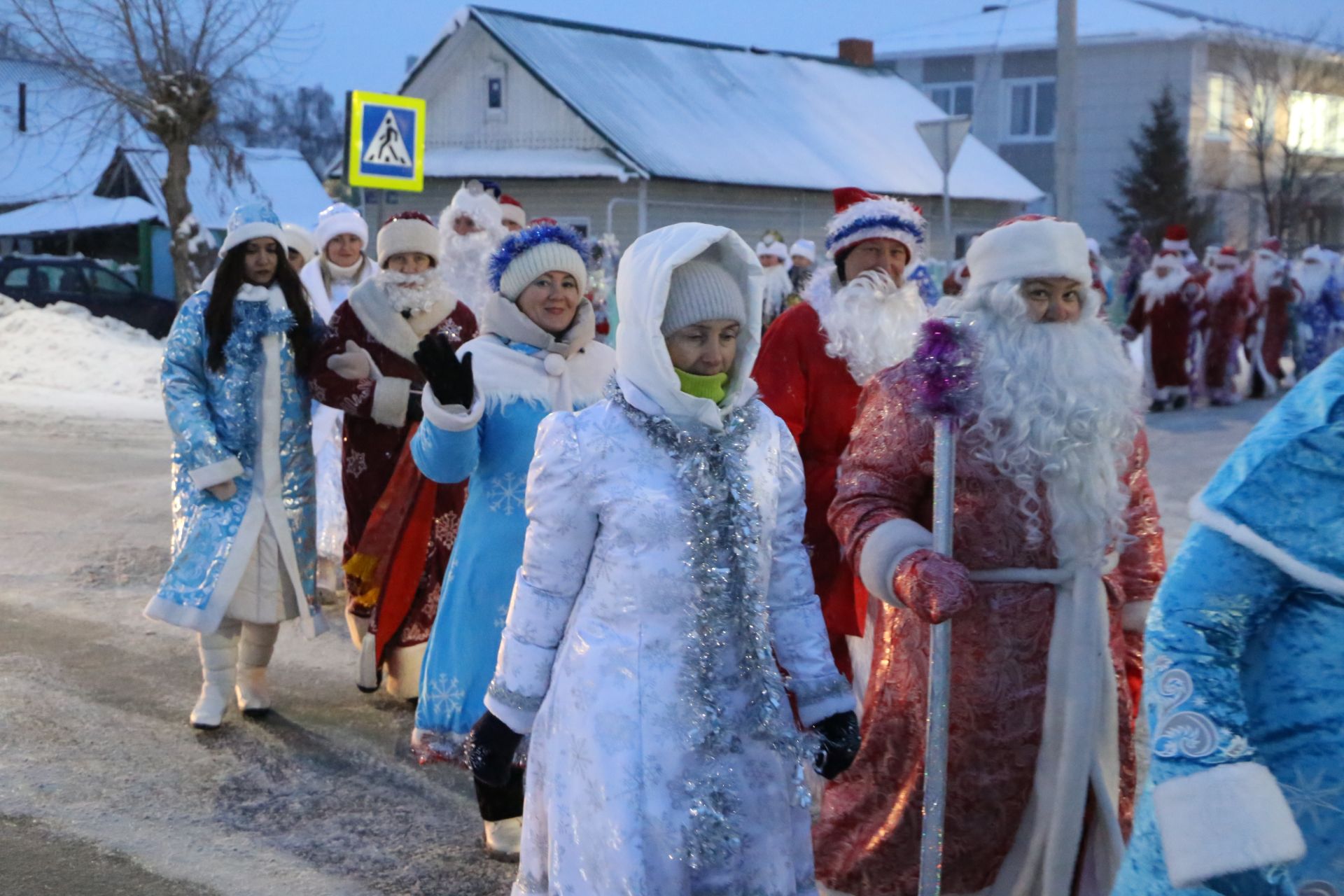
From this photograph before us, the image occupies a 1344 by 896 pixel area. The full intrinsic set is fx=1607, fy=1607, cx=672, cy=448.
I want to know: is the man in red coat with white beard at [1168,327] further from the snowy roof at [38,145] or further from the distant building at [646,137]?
the snowy roof at [38,145]

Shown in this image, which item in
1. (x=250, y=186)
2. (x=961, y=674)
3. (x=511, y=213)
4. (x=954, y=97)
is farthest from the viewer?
(x=954, y=97)

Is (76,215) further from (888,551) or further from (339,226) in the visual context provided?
(888,551)

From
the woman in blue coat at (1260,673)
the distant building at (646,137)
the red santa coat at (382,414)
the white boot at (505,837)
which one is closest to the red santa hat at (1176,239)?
the distant building at (646,137)

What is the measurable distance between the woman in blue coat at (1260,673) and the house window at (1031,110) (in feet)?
150

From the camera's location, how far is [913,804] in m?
3.80

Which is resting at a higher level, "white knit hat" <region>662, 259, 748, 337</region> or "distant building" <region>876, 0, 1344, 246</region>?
"distant building" <region>876, 0, 1344, 246</region>

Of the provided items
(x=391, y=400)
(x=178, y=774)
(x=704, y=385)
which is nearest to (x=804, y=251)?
(x=391, y=400)

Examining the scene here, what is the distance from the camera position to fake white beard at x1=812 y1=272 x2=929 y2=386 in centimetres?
536

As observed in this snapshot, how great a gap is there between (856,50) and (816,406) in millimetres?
37087

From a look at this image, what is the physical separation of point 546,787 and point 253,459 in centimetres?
328

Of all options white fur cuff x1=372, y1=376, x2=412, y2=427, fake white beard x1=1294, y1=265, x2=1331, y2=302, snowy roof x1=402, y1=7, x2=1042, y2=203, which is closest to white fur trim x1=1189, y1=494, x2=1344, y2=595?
white fur cuff x1=372, y1=376, x2=412, y2=427

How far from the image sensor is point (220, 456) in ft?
19.7

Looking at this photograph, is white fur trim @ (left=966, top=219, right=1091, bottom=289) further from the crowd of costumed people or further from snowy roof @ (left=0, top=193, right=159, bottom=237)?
snowy roof @ (left=0, top=193, right=159, bottom=237)

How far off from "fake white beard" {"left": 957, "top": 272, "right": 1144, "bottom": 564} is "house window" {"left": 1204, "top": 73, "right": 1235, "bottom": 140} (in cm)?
4422
